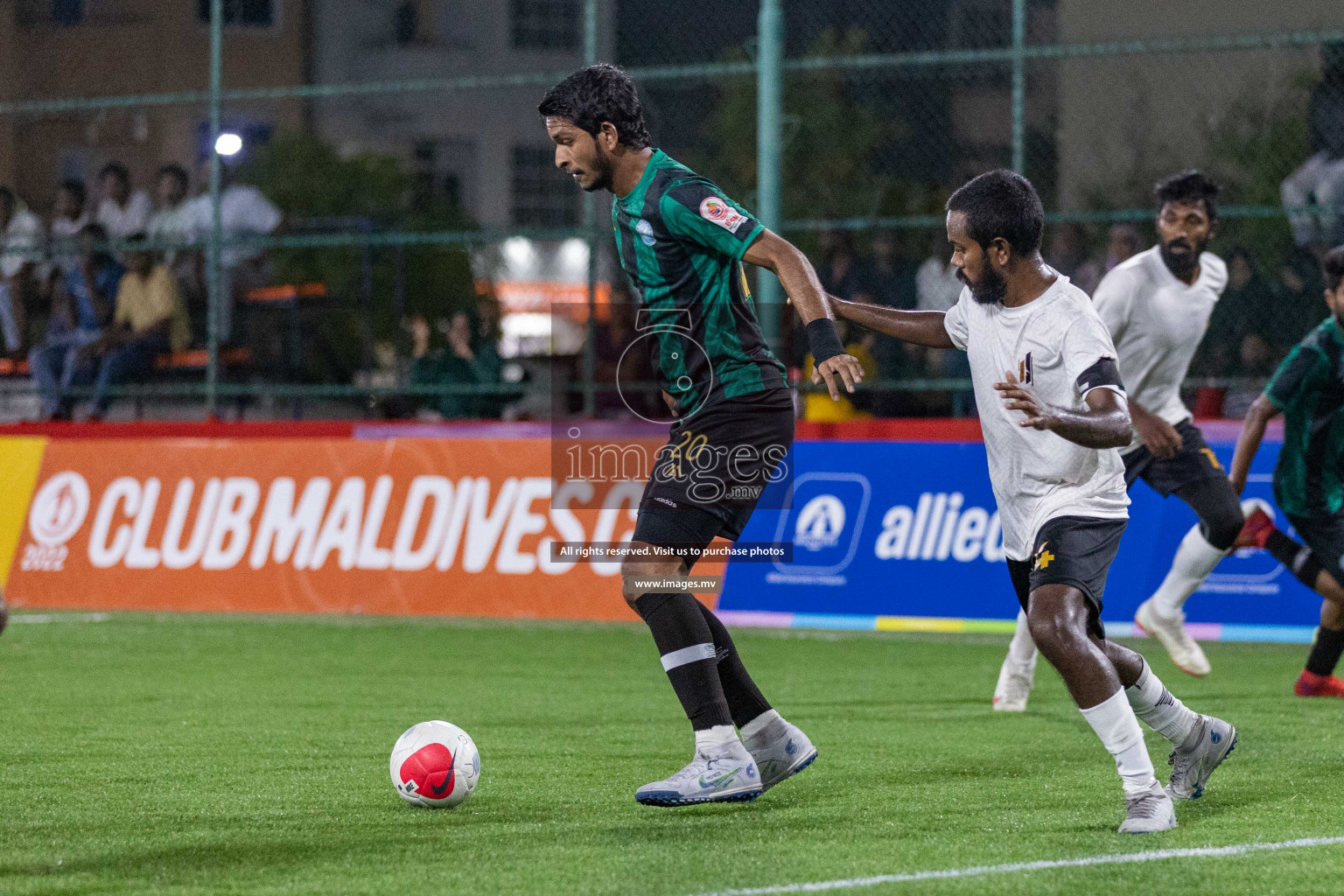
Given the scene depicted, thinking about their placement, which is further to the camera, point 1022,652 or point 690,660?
point 1022,652

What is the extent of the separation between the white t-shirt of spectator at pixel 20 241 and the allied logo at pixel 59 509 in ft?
10.4

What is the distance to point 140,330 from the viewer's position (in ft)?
49.6

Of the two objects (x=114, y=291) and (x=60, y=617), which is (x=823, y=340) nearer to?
(x=60, y=617)

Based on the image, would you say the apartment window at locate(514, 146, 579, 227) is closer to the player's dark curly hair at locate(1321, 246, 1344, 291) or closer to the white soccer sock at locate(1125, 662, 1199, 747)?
the player's dark curly hair at locate(1321, 246, 1344, 291)

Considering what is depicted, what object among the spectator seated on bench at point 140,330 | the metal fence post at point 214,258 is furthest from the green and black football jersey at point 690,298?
the spectator seated on bench at point 140,330

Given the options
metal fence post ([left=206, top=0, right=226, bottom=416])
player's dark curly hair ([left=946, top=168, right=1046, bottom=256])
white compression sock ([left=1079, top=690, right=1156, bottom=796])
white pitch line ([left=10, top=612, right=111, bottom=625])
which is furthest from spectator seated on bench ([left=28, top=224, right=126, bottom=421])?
white compression sock ([left=1079, top=690, right=1156, bottom=796])

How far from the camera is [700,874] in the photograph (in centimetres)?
453

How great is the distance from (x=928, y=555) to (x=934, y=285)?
235cm

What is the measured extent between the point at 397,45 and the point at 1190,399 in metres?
27.4

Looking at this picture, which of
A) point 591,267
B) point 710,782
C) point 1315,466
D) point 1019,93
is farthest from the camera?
point 591,267

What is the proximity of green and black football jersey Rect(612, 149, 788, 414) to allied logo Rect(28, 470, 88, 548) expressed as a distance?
8277 mm

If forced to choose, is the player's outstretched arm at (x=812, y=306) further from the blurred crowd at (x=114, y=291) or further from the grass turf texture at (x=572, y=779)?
the blurred crowd at (x=114, y=291)

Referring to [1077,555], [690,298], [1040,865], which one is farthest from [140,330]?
[1040,865]

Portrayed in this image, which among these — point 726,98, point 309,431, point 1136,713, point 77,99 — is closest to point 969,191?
point 1136,713
